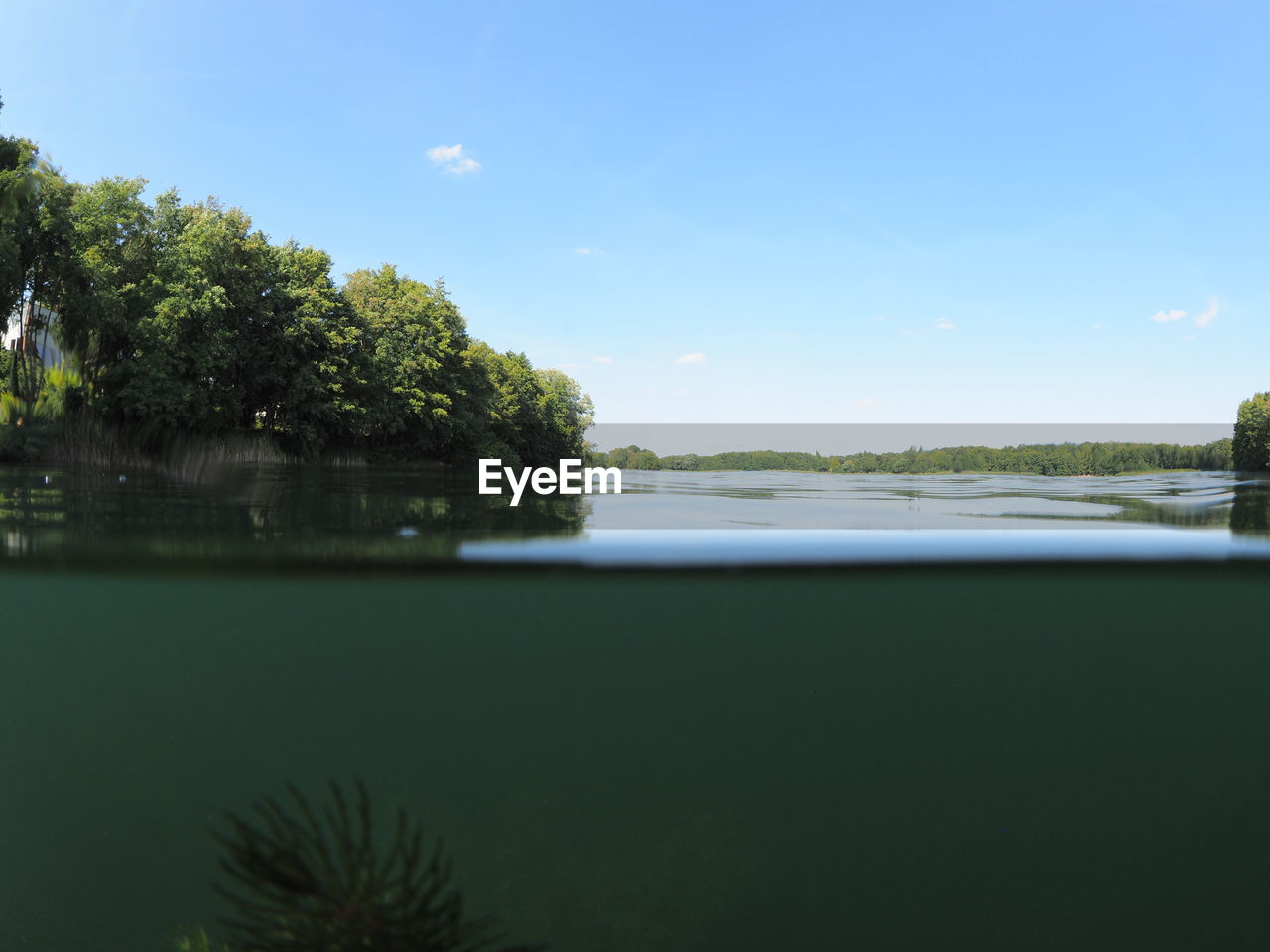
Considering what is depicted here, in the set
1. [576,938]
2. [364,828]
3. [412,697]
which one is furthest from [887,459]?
[364,828]

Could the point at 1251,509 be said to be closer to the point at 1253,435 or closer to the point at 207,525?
the point at 1253,435

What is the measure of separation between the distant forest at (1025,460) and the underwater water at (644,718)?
4106mm

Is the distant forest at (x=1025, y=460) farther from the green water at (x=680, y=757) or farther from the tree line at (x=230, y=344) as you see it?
the green water at (x=680, y=757)

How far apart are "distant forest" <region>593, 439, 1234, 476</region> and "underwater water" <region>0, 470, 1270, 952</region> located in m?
4.11

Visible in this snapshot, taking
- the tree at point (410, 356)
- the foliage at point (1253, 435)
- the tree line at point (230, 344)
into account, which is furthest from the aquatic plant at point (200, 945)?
the foliage at point (1253, 435)

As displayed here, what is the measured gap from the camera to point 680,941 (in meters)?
5.25

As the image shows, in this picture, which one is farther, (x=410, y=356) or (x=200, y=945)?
(x=410, y=356)

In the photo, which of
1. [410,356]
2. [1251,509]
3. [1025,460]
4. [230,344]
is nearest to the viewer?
[1251,509]

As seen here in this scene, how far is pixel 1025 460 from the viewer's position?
53.8 feet

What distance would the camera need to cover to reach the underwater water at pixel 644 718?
19.4ft

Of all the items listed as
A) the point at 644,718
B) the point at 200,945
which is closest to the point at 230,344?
the point at 644,718

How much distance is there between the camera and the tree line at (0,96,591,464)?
1056 centimetres

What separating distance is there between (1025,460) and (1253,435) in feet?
16.0

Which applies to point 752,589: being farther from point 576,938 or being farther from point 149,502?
point 149,502
